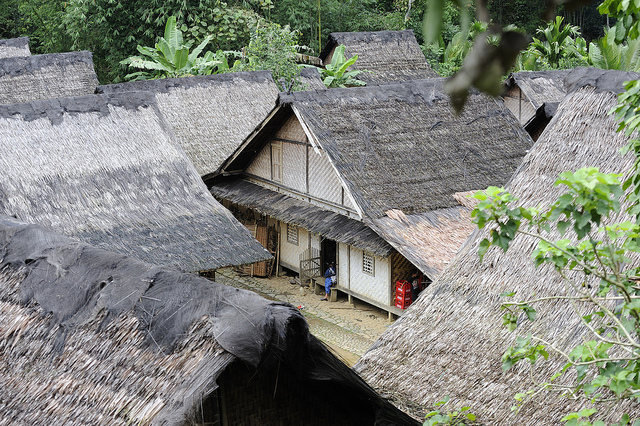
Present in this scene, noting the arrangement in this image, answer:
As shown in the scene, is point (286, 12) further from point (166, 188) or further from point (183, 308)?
point (183, 308)

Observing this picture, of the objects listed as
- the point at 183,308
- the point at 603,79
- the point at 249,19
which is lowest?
the point at 183,308

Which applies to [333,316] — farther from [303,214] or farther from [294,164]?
[294,164]

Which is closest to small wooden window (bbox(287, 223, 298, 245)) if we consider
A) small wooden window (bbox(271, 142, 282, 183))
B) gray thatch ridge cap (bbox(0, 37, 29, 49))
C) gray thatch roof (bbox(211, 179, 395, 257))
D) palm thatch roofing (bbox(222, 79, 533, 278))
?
gray thatch roof (bbox(211, 179, 395, 257))

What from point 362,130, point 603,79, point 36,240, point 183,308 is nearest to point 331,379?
point 183,308

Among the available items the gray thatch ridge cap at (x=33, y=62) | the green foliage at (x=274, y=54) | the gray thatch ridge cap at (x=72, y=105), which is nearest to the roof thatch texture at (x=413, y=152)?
the gray thatch ridge cap at (x=72, y=105)

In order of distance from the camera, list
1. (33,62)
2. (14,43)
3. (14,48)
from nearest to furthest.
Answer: (33,62)
(14,48)
(14,43)

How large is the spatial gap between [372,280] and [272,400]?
826 cm

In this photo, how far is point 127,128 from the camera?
12.3 metres

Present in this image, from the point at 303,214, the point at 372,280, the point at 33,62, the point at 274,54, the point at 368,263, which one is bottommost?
the point at 372,280

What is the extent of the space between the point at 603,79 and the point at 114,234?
7.22 m

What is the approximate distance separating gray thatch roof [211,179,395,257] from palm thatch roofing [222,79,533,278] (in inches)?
14.1

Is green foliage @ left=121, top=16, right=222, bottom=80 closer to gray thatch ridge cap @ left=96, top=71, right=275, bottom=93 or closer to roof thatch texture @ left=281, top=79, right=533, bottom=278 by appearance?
gray thatch ridge cap @ left=96, top=71, right=275, bottom=93

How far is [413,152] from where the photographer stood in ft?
41.9

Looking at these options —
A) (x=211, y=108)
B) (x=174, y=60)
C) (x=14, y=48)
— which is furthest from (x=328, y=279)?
(x=14, y=48)
